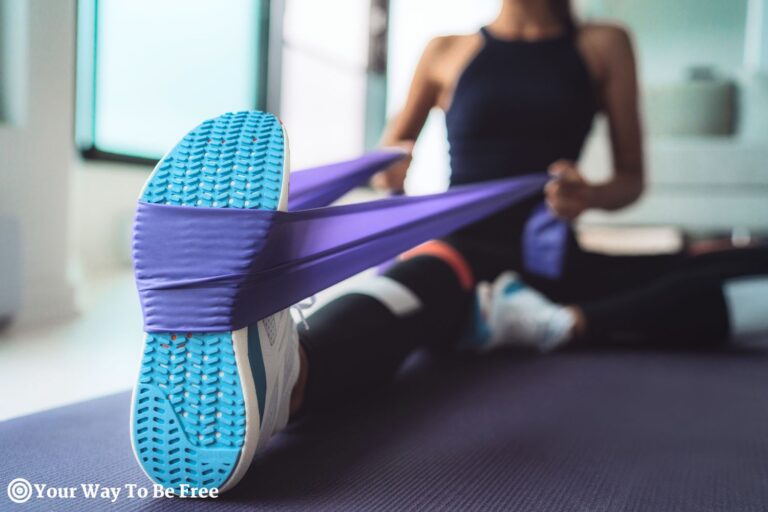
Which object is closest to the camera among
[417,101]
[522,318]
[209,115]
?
[522,318]

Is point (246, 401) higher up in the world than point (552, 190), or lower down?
lower down

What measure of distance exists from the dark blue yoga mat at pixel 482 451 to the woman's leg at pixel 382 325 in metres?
0.05

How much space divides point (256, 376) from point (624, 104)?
44.2 inches

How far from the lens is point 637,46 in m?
4.25

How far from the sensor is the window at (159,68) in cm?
221

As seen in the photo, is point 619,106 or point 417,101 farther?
point 417,101

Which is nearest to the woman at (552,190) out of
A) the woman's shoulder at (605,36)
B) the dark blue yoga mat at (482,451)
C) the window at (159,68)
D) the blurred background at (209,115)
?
the woman's shoulder at (605,36)

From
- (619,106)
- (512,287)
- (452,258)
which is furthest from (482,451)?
(619,106)

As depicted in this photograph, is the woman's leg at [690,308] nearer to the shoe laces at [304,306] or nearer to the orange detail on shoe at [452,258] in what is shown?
the orange detail on shoe at [452,258]

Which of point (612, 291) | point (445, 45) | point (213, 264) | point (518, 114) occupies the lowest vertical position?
point (612, 291)

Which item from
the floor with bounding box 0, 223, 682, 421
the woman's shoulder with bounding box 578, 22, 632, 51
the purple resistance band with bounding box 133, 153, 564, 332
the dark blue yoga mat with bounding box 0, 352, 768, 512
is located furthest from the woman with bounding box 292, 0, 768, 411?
the purple resistance band with bounding box 133, 153, 564, 332

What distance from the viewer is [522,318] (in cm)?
129

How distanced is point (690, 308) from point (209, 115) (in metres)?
2.18

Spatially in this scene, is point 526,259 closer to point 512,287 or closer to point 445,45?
point 512,287
